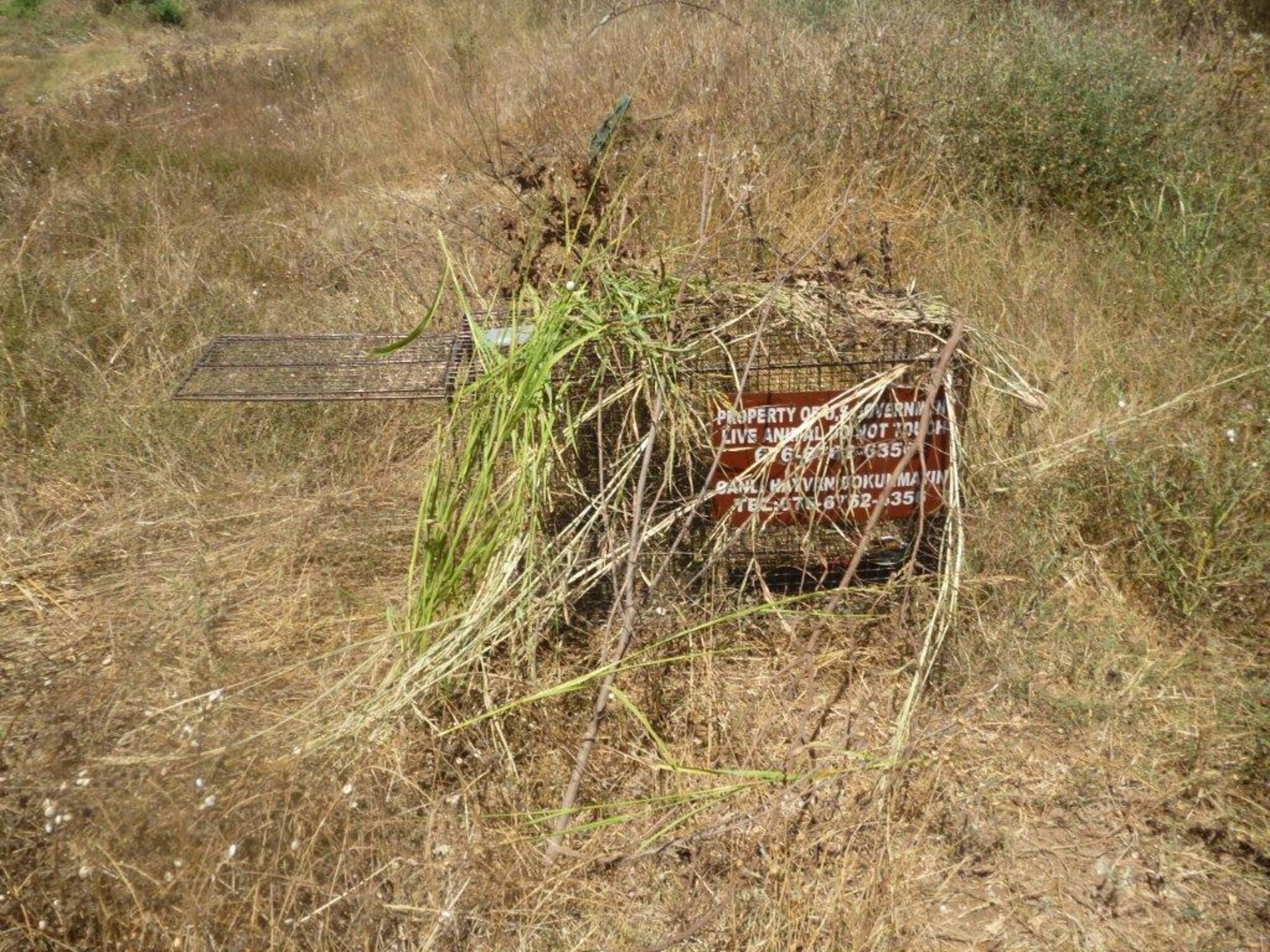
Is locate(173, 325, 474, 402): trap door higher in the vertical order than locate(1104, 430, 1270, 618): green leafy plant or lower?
higher

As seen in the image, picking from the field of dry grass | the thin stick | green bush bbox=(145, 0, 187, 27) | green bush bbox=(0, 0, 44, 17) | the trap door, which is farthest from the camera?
green bush bbox=(0, 0, 44, 17)

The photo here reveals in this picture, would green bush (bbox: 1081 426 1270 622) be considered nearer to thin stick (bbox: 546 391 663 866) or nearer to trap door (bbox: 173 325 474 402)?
thin stick (bbox: 546 391 663 866)

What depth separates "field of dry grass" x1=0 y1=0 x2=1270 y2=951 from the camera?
1.99m

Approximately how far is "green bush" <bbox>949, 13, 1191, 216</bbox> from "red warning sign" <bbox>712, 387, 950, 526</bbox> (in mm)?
2469

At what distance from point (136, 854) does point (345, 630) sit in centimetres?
87

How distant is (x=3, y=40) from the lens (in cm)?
1442

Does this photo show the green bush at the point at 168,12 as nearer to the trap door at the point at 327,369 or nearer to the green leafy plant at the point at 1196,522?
the trap door at the point at 327,369

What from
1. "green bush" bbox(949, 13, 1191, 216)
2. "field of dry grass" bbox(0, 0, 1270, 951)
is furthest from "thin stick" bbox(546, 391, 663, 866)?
"green bush" bbox(949, 13, 1191, 216)

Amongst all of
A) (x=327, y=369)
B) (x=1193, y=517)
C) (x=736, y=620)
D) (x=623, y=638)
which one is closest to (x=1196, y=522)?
(x=1193, y=517)

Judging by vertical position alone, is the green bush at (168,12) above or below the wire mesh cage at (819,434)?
above

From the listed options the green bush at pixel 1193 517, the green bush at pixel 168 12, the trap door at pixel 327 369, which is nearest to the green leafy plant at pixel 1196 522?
the green bush at pixel 1193 517

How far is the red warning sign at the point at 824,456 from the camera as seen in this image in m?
2.50

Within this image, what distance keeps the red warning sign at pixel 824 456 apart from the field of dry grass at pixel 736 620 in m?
0.34

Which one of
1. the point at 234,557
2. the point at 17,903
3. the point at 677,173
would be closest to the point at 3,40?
the point at 677,173
